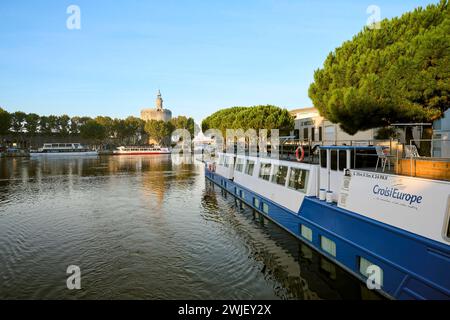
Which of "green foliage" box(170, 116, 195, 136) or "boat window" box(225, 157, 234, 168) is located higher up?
"green foliage" box(170, 116, 195, 136)

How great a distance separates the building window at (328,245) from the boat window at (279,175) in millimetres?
5103

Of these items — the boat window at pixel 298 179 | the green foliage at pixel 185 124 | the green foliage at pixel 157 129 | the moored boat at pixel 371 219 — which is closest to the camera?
the moored boat at pixel 371 219

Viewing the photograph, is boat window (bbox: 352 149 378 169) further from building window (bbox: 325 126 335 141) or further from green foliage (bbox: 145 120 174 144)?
green foliage (bbox: 145 120 174 144)

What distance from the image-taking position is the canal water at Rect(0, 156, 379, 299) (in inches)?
462

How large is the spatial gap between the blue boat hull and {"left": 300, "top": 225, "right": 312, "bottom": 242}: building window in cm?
21

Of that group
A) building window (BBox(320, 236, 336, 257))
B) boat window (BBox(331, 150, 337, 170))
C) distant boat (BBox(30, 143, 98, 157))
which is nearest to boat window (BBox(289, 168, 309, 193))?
boat window (BBox(331, 150, 337, 170))

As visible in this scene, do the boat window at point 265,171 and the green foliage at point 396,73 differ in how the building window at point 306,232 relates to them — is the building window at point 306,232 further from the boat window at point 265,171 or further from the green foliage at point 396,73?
the green foliage at point 396,73

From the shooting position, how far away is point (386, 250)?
9.89 m

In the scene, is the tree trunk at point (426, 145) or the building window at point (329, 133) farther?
the building window at point (329, 133)

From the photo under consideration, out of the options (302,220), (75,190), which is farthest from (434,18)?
(75,190)

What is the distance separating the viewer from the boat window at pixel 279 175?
60.7 ft

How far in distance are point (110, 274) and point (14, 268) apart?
15.5 ft

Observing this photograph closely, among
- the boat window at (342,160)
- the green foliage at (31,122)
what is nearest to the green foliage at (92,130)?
the green foliage at (31,122)

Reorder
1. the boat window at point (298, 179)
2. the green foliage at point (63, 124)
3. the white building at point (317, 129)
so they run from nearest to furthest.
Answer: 1. the boat window at point (298, 179)
2. the white building at point (317, 129)
3. the green foliage at point (63, 124)
